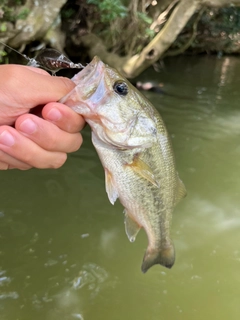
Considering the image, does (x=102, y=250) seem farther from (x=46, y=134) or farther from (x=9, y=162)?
(x=46, y=134)

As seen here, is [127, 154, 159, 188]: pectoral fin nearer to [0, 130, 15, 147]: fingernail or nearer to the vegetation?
[0, 130, 15, 147]: fingernail

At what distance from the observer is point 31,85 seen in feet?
4.99

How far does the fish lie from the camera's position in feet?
4.99

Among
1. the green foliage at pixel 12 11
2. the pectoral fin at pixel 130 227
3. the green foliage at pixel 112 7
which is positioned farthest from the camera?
the green foliage at pixel 112 7

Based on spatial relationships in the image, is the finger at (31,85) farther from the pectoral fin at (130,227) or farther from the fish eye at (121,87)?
the pectoral fin at (130,227)

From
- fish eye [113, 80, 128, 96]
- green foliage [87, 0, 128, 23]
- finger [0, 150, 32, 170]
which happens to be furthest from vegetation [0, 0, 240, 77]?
fish eye [113, 80, 128, 96]

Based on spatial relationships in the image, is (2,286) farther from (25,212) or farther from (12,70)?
(12,70)

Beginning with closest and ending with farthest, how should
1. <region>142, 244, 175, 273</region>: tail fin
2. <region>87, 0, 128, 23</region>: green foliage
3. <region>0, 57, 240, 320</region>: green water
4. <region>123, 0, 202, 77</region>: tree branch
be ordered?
<region>142, 244, 175, 273</region>: tail fin → <region>0, 57, 240, 320</region>: green water → <region>87, 0, 128, 23</region>: green foliage → <region>123, 0, 202, 77</region>: tree branch

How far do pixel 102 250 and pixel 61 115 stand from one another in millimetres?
2000

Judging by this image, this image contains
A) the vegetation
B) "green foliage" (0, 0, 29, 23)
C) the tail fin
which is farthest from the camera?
the vegetation

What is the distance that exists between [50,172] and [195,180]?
1.72 metres

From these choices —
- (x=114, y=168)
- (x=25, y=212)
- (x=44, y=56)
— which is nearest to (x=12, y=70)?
(x=44, y=56)

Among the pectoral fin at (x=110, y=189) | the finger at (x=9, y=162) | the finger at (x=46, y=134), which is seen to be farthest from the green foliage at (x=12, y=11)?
the pectoral fin at (x=110, y=189)

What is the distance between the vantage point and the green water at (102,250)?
2809 millimetres
